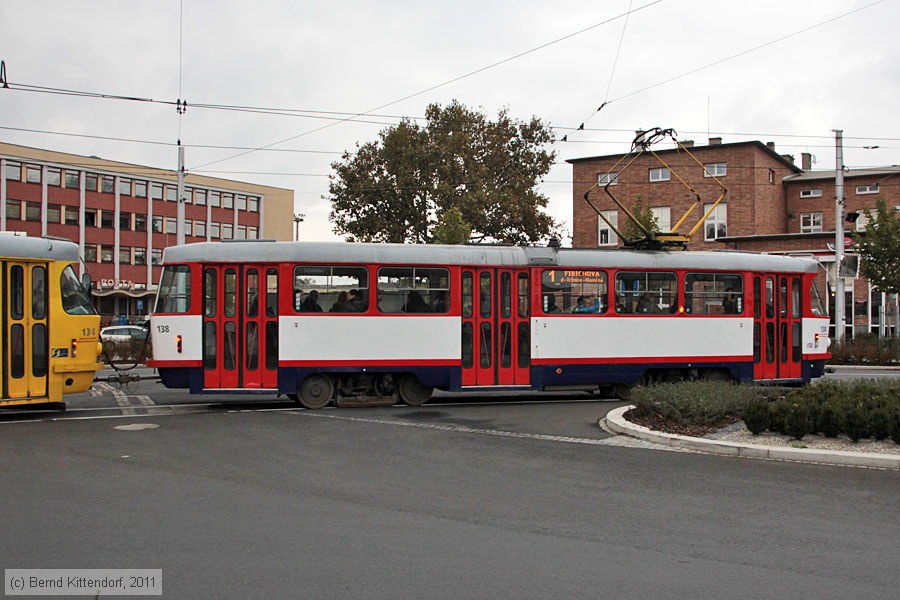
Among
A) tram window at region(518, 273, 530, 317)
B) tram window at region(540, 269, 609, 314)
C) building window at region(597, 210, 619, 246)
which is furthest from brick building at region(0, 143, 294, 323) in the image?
tram window at region(540, 269, 609, 314)

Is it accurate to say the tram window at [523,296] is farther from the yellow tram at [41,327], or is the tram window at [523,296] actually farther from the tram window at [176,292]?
the yellow tram at [41,327]

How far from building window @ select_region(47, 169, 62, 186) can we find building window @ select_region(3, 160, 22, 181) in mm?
2299

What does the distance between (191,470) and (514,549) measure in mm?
4513

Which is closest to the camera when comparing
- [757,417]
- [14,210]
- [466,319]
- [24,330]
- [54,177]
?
[757,417]

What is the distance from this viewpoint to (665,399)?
40.1 feet

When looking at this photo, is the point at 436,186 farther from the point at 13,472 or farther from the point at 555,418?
the point at 13,472

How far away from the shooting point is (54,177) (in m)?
65.9

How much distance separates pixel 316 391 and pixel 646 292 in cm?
684

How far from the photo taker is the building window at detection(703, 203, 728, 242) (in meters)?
48.6

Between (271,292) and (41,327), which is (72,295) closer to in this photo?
(41,327)

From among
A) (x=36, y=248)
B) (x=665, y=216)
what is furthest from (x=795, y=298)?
(x=665, y=216)

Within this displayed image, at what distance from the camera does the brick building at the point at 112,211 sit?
6388cm

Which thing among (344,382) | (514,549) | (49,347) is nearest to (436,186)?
(344,382)

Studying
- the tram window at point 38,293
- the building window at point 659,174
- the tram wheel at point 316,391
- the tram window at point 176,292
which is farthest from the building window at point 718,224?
the tram window at point 38,293
